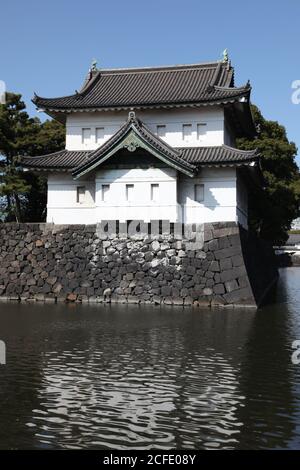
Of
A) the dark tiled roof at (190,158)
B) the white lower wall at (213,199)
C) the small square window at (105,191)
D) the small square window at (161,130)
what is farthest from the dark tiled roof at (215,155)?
the small square window at (105,191)

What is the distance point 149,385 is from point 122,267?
15372 millimetres

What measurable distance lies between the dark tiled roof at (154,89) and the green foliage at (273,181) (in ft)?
34.6

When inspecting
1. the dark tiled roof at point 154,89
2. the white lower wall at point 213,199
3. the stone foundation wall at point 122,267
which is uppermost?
the dark tiled roof at point 154,89

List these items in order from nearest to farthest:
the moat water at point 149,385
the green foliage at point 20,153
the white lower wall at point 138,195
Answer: the moat water at point 149,385
the white lower wall at point 138,195
the green foliage at point 20,153

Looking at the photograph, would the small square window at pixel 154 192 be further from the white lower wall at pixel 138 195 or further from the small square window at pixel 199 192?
the small square window at pixel 199 192

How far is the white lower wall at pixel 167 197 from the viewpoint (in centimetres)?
2523

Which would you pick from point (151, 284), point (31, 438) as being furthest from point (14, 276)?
point (31, 438)

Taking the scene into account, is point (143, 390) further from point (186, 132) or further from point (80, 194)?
point (186, 132)

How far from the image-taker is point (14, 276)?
2712cm

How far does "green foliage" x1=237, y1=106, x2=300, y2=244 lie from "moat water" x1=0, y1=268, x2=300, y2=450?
22.4 meters

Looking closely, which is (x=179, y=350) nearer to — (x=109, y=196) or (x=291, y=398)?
(x=291, y=398)

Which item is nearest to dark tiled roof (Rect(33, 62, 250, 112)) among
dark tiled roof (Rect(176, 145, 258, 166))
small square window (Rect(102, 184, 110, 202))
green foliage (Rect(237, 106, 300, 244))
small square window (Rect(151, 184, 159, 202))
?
dark tiled roof (Rect(176, 145, 258, 166))

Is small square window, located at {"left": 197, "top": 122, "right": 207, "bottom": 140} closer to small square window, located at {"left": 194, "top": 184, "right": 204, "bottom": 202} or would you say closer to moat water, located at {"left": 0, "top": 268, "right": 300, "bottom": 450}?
small square window, located at {"left": 194, "top": 184, "right": 204, "bottom": 202}

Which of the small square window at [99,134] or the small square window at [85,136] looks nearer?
the small square window at [99,134]
